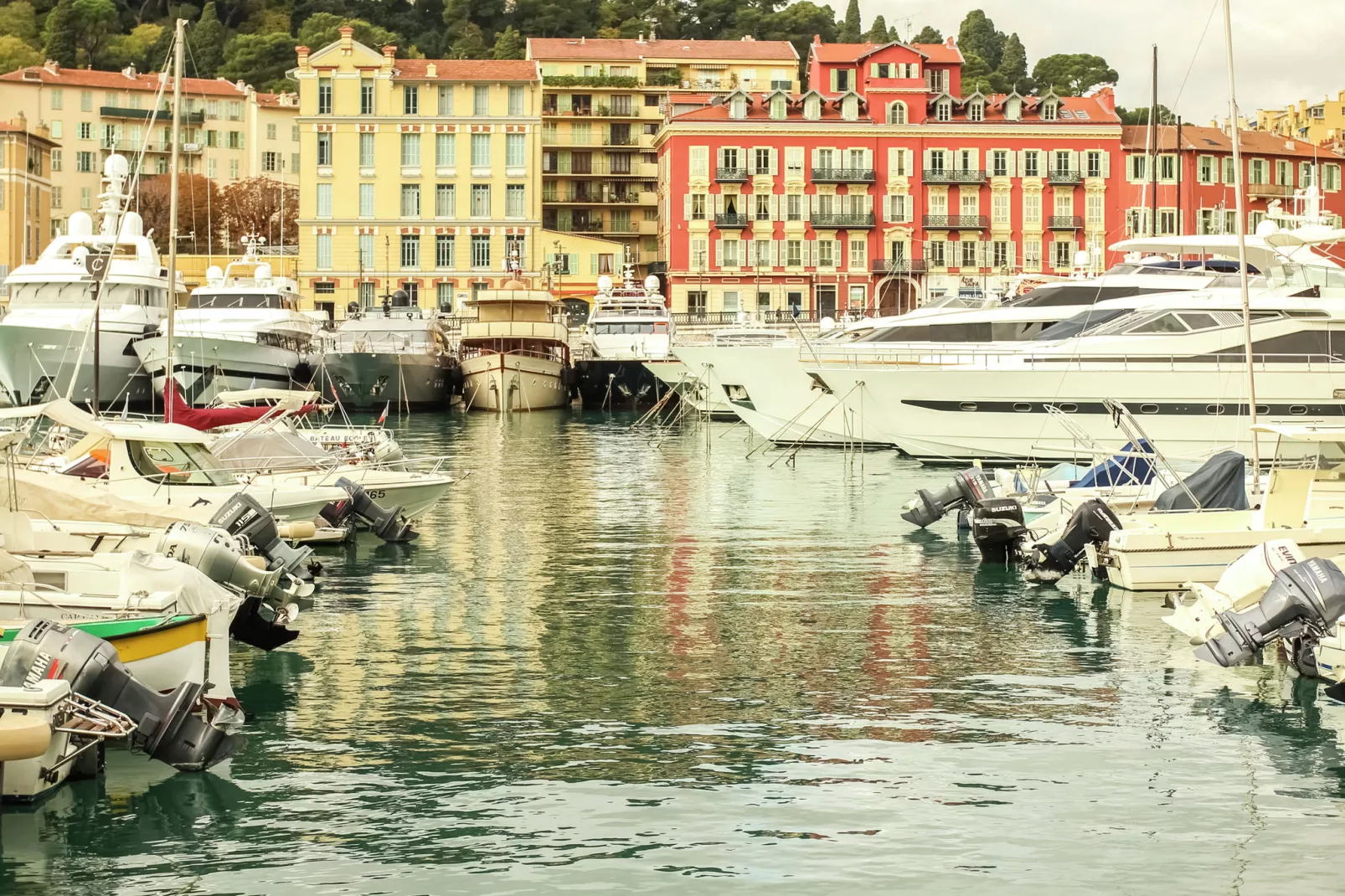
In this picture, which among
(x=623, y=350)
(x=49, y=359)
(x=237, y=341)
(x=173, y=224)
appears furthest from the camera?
(x=623, y=350)

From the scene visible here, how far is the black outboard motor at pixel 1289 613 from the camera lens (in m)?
15.4

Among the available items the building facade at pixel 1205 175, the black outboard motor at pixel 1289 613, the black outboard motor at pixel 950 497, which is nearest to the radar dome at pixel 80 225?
the black outboard motor at pixel 950 497

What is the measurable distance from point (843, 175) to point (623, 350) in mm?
21280

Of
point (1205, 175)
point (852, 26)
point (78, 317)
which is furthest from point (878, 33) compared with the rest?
point (78, 317)

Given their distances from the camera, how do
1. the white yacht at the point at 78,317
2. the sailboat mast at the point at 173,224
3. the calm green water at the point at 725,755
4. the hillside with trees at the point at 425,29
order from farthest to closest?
the hillside with trees at the point at 425,29 → the white yacht at the point at 78,317 → the sailboat mast at the point at 173,224 → the calm green water at the point at 725,755

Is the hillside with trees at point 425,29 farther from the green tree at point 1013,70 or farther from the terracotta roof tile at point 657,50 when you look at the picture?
the terracotta roof tile at point 657,50

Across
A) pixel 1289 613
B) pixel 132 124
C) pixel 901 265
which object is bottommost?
pixel 1289 613

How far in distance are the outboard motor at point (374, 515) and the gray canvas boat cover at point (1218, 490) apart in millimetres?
10207

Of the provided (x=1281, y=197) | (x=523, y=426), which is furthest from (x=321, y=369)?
(x=1281, y=197)

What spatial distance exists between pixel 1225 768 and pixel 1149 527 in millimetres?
7224

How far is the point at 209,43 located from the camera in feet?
418

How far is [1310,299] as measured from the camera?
34.8 meters

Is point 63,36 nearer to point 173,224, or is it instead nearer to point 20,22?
point 20,22

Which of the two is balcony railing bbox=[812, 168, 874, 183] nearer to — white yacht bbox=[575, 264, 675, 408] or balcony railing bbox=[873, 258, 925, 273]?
balcony railing bbox=[873, 258, 925, 273]
